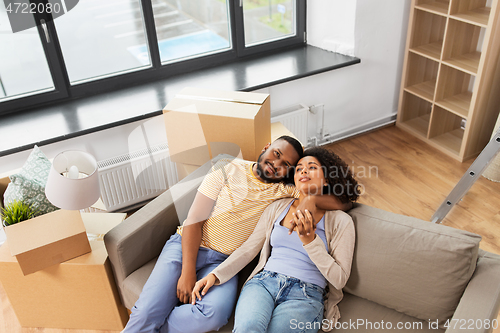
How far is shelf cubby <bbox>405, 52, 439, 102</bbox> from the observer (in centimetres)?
297

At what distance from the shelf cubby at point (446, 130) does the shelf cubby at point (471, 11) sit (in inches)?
24.4

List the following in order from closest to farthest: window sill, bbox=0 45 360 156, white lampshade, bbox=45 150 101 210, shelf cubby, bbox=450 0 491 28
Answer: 1. white lampshade, bbox=45 150 101 210
2. window sill, bbox=0 45 360 156
3. shelf cubby, bbox=450 0 491 28

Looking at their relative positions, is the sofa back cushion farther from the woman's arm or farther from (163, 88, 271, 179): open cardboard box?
(163, 88, 271, 179): open cardboard box

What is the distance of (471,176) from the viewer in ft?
6.97

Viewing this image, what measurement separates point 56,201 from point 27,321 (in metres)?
0.70

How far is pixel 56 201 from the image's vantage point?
146 centimetres

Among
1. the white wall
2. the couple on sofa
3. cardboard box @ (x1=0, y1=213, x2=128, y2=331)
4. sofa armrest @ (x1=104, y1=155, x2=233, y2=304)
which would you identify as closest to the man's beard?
the couple on sofa

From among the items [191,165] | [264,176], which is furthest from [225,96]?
[264,176]

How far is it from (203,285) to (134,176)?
113 cm

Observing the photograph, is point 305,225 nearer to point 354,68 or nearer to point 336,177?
point 336,177

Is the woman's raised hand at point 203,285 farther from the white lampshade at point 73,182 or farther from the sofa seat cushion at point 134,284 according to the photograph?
the white lampshade at point 73,182

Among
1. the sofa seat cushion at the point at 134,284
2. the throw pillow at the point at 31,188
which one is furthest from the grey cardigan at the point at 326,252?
the throw pillow at the point at 31,188

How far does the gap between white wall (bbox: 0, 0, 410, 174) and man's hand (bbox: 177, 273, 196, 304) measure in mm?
1481

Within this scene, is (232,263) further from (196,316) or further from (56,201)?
(56,201)
